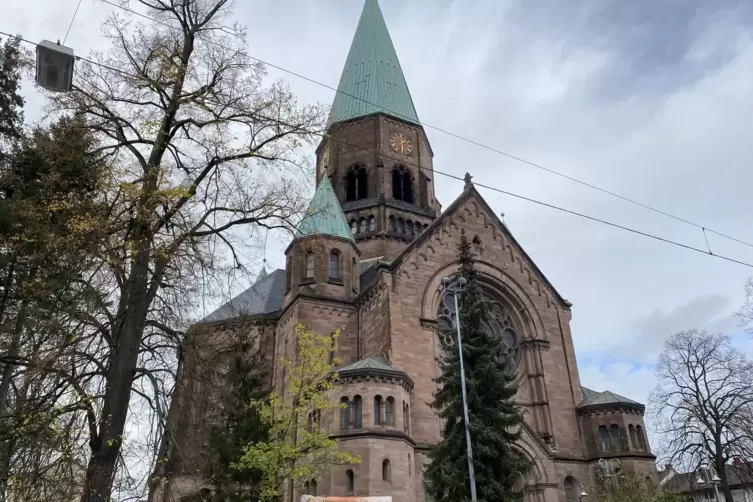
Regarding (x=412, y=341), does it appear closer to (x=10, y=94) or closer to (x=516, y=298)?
(x=516, y=298)

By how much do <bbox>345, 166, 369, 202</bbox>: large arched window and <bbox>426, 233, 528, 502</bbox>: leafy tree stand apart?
61.8 feet

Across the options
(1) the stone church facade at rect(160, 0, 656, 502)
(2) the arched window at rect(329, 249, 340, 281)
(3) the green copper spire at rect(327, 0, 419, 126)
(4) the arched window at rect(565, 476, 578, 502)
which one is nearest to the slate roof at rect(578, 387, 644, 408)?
(1) the stone church facade at rect(160, 0, 656, 502)

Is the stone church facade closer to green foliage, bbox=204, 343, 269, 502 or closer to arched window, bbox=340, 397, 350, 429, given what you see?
arched window, bbox=340, 397, 350, 429

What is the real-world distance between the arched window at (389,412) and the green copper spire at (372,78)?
71.6ft

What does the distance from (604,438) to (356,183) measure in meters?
19.9

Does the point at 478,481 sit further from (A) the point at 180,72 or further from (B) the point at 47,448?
Answer: (A) the point at 180,72

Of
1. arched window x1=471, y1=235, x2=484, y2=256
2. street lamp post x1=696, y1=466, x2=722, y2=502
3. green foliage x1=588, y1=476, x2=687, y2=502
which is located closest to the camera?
green foliage x1=588, y1=476, x2=687, y2=502

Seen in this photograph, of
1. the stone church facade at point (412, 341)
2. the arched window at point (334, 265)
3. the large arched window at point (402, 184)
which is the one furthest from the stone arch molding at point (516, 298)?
the large arched window at point (402, 184)

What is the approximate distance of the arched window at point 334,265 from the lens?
29.2 metres

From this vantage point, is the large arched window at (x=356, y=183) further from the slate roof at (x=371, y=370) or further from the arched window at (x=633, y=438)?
the arched window at (x=633, y=438)

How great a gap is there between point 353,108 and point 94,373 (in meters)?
32.7

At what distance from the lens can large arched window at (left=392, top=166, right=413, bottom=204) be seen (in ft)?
125

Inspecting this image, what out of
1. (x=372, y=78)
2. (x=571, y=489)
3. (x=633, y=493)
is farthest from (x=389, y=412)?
(x=372, y=78)

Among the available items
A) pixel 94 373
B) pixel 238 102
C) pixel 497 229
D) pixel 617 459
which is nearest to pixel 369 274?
pixel 497 229
